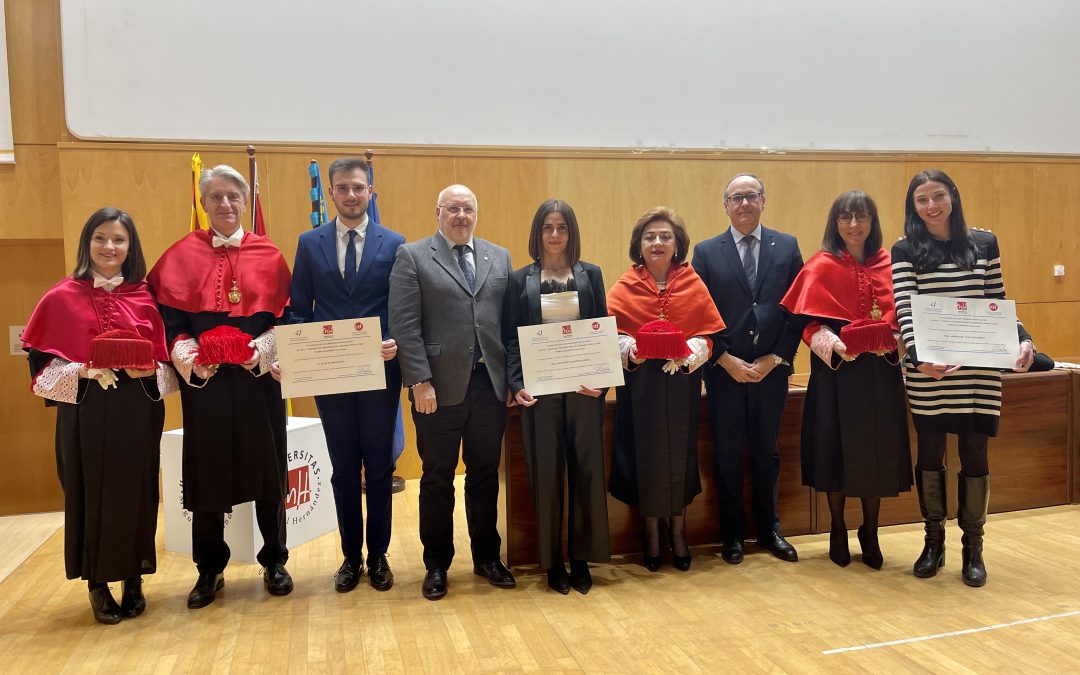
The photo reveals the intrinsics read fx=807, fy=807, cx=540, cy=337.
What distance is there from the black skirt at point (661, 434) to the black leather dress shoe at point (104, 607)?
1.99 m

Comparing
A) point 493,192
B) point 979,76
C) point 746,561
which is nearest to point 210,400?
point 746,561

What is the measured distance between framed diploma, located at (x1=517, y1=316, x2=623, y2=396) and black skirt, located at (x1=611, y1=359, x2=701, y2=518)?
0.23 metres

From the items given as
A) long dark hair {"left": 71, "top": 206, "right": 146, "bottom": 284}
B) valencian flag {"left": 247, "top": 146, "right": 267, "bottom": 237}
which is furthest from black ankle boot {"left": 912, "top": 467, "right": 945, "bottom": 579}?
valencian flag {"left": 247, "top": 146, "right": 267, "bottom": 237}

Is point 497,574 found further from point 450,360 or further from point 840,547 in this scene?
point 840,547

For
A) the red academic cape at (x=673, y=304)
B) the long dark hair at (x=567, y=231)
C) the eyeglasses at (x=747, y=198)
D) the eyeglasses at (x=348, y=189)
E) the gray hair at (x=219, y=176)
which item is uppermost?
the gray hair at (x=219, y=176)

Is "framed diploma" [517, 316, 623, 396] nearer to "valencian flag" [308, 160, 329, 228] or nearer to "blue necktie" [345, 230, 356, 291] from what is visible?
"blue necktie" [345, 230, 356, 291]

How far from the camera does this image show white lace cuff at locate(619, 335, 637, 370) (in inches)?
125

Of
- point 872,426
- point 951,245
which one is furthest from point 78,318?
point 951,245

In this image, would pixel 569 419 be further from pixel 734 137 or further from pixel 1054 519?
pixel 734 137

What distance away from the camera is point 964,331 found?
9.93 feet

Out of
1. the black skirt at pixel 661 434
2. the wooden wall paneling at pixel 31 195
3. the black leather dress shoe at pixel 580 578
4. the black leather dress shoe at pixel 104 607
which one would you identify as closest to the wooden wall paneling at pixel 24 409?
the wooden wall paneling at pixel 31 195

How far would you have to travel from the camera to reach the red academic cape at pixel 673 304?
3.21 metres

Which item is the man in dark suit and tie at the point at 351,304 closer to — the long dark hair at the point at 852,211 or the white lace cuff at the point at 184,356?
the white lace cuff at the point at 184,356

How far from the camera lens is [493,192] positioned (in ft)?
18.3
